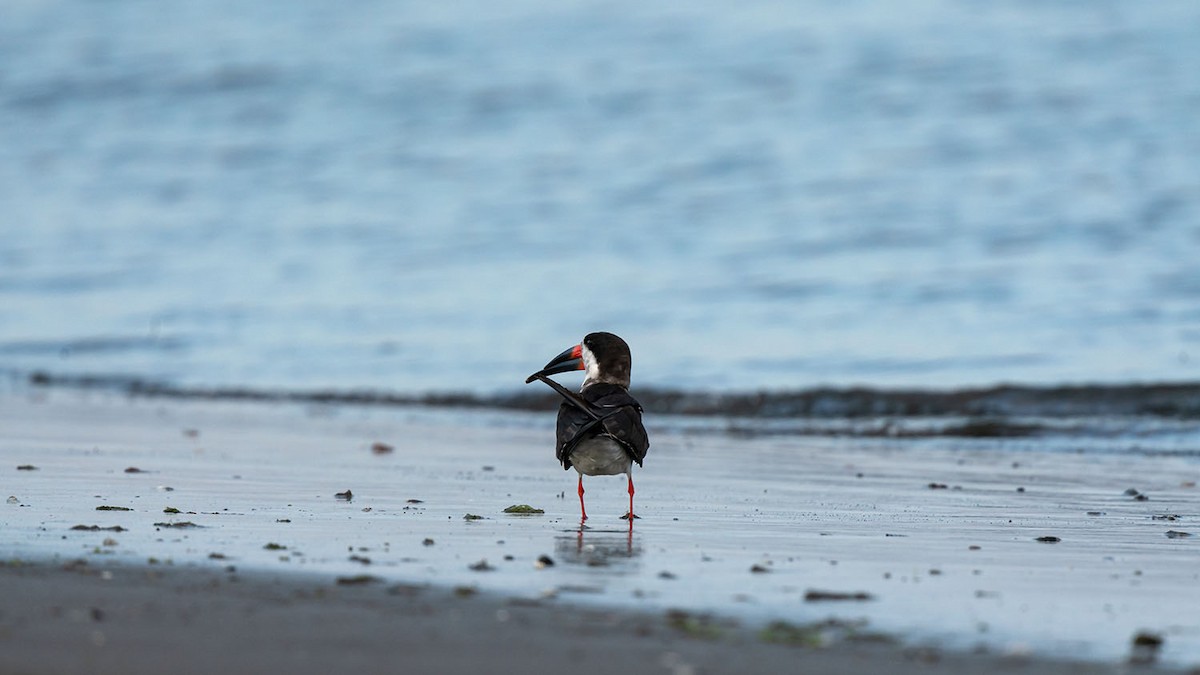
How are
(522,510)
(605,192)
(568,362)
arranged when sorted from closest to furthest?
1. (522,510)
2. (568,362)
3. (605,192)

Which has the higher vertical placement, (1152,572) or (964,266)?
(964,266)

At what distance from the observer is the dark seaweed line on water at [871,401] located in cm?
1364

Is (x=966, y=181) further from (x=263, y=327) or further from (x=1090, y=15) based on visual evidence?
(x=263, y=327)

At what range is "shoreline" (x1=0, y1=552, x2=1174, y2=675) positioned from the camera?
427 cm

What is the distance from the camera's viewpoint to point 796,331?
18.4 m

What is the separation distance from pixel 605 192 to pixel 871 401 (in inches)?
530

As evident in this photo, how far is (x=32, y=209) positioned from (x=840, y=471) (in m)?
21.9

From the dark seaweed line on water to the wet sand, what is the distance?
291 centimetres

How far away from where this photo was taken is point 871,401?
1458 cm

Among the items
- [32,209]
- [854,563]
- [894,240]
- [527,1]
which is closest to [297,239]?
[32,209]

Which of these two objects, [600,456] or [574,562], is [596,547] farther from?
[600,456]

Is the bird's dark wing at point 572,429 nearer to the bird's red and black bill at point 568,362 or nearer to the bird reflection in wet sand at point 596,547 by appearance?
the bird reflection in wet sand at point 596,547

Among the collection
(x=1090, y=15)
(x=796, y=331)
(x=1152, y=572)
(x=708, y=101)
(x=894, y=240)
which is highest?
(x=1090, y=15)

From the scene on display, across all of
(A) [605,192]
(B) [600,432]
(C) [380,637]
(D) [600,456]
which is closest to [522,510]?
(D) [600,456]
